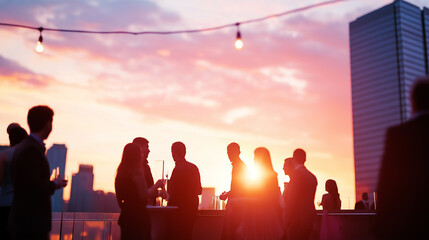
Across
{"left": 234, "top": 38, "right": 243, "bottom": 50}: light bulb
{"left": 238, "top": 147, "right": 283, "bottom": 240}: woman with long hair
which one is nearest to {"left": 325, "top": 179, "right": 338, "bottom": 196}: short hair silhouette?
{"left": 238, "top": 147, "right": 283, "bottom": 240}: woman with long hair

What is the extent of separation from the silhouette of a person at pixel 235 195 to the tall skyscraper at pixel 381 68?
127260 mm

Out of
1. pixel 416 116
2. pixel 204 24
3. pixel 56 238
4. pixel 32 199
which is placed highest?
pixel 204 24

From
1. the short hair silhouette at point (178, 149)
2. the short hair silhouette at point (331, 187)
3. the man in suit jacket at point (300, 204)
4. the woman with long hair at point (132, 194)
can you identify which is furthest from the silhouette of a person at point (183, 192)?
the short hair silhouette at point (331, 187)

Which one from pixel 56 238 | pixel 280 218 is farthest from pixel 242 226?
pixel 56 238

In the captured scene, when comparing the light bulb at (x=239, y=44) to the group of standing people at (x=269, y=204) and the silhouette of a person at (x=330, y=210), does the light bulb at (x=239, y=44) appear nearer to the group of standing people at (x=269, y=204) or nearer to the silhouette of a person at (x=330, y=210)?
the silhouette of a person at (x=330, y=210)

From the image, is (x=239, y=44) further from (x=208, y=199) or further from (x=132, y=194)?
(x=132, y=194)

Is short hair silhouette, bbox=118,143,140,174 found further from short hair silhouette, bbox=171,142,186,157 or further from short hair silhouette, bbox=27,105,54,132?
short hair silhouette, bbox=27,105,54,132

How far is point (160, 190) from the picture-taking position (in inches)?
213

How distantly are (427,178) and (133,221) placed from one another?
290 cm

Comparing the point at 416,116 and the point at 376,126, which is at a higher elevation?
the point at 376,126

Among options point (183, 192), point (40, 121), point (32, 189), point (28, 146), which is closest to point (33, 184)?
point (32, 189)

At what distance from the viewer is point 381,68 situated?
136m

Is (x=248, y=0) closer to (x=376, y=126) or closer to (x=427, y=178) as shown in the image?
(x=427, y=178)

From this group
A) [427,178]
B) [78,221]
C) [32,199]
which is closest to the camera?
[427,178]
